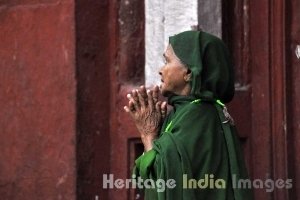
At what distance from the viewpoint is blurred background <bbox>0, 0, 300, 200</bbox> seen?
5.58m

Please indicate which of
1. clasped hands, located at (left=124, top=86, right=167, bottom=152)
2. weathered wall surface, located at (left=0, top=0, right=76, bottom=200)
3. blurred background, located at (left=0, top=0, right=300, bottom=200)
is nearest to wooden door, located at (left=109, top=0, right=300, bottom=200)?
blurred background, located at (left=0, top=0, right=300, bottom=200)

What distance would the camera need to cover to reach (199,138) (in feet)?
14.6

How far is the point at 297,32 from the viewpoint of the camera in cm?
566

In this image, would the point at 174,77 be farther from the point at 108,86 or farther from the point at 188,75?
the point at 108,86

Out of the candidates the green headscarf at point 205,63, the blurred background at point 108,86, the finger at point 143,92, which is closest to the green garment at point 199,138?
the green headscarf at point 205,63

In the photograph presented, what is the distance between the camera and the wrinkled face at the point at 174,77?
455cm

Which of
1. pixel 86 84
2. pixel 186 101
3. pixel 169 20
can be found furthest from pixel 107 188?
pixel 186 101

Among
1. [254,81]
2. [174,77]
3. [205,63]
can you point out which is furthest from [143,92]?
[254,81]

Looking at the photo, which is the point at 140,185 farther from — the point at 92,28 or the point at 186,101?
the point at 92,28

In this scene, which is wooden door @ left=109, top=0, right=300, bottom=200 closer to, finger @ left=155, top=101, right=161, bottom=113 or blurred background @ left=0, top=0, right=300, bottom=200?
blurred background @ left=0, top=0, right=300, bottom=200

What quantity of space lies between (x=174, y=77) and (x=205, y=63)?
149 millimetres

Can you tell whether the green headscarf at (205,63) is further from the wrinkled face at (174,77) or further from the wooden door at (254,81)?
the wooden door at (254,81)

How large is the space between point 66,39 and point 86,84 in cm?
25

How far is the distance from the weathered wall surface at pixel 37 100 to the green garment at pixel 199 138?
3.56 ft
